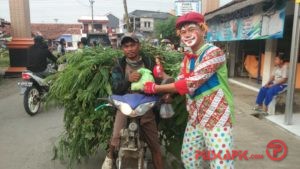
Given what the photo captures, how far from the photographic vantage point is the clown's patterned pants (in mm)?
2633

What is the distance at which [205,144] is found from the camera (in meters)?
2.83

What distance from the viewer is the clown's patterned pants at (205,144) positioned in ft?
8.64

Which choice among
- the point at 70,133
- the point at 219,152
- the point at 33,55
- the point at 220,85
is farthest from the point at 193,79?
the point at 33,55

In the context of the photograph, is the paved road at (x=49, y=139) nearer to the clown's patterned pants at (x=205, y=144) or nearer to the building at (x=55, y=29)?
the clown's patterned pants at (x=205, y=144)

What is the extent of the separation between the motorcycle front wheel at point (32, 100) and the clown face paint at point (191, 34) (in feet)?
17.3

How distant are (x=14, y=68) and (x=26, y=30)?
72.3 inches

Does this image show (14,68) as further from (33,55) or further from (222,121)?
(222,121)

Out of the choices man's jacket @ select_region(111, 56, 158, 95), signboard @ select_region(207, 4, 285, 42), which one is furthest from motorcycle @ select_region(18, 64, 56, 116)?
signboard @ select_region(207, 4, 285, 42)

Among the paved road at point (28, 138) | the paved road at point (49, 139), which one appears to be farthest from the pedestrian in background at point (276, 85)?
the paved road at point (28, 138)

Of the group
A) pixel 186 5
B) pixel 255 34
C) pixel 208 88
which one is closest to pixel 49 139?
pixel 208 88

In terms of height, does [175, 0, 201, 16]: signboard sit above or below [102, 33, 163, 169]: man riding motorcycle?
above

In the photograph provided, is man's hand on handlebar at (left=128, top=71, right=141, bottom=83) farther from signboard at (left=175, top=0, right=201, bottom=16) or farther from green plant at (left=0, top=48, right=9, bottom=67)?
green plant at (left=0, top=48, right=9, bottom=67)

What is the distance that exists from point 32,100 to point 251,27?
6393 millimetres

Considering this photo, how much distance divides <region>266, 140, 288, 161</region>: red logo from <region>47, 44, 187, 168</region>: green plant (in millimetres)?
1850
